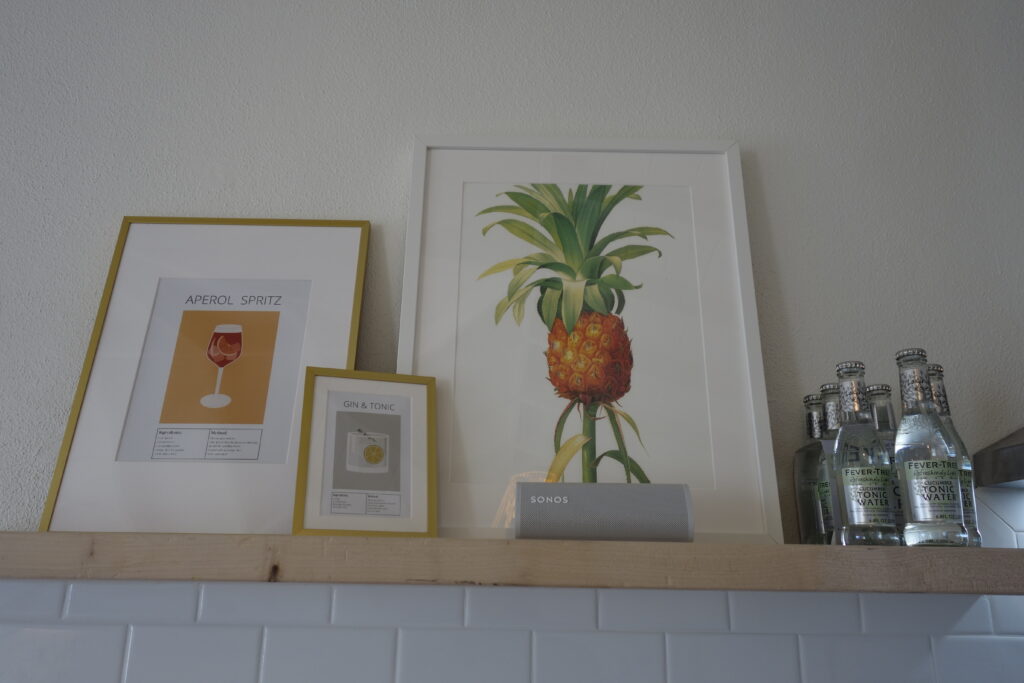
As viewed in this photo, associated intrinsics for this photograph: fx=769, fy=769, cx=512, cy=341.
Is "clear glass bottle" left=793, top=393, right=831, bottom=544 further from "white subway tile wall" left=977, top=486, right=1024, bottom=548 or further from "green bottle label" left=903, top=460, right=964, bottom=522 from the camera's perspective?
"white subway tile wall" left=977, top=486, right=1024, bottom=548

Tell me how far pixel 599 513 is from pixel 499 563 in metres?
0.15

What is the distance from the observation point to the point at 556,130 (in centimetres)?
140

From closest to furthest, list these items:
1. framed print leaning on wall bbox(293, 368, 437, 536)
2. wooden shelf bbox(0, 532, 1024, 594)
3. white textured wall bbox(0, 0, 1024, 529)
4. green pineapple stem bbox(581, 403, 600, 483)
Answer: wooden shelf bbox(0, 532, 1024, 594) < framed print leaning on wall bbox(293, 368, 437, 536) < green pineapple stem bbox(581, 403, 600, 483) < white textured wall bbox(0, 0, 1024, 529)

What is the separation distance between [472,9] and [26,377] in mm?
1028

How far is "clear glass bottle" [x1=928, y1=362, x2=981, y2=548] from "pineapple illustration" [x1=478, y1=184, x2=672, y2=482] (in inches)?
17.0

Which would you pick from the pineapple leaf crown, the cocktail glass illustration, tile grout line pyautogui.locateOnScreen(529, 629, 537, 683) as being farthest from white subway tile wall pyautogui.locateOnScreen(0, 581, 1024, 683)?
the pineapple leaf crown

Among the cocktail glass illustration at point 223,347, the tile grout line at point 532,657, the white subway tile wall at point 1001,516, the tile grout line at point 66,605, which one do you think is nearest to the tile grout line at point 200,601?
the tile grout line at point 66,605

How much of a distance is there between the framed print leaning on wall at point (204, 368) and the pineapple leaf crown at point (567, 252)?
0.26 m

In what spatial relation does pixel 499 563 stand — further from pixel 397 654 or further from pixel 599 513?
pixel 397 654

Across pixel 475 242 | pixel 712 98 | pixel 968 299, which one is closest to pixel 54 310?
pixel 475 242

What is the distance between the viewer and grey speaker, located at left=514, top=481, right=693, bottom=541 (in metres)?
0.99

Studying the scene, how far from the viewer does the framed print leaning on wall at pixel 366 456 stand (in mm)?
1067

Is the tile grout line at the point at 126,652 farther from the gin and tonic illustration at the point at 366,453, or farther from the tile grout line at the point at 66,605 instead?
the gin and tonic illustration at the point at 366,453

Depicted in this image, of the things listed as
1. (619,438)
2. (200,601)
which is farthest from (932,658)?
(200,601)
